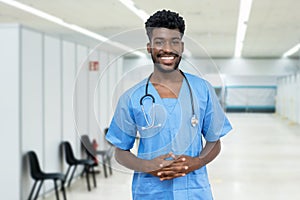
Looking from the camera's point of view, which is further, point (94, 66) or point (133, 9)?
point (133, 9)

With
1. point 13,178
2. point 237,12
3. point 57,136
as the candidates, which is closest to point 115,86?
point 13,178

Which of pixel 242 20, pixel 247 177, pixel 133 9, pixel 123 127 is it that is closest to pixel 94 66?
pixel 123 127

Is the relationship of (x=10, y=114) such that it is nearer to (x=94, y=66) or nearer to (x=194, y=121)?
(x=94, y=66)

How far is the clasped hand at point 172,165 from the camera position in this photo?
164 centimetres

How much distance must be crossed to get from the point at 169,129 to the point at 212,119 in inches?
6.7

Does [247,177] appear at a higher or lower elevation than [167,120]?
lower

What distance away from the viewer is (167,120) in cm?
164

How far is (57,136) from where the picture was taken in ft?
22.8

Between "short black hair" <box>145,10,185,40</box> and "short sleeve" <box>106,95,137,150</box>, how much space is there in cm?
27

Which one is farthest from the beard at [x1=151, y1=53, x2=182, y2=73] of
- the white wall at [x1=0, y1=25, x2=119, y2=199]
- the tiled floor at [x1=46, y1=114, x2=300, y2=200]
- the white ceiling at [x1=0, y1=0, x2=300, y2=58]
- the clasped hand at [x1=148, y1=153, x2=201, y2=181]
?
the white ceiling at [x1=0, y1=0, x2=300, y2=58]

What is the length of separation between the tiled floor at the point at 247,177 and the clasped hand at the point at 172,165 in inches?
123

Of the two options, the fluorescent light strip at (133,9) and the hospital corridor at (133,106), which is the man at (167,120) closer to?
the hospital corridor at (133,106)

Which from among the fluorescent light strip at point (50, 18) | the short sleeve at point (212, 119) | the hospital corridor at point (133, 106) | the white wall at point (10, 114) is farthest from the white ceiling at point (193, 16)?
the short sleeve at point (212, 119)

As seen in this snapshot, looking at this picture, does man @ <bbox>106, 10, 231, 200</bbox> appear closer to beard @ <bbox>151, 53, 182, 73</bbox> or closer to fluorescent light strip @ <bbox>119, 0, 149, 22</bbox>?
beard @ <bbox>151, 53, 182, 73</bbox>
